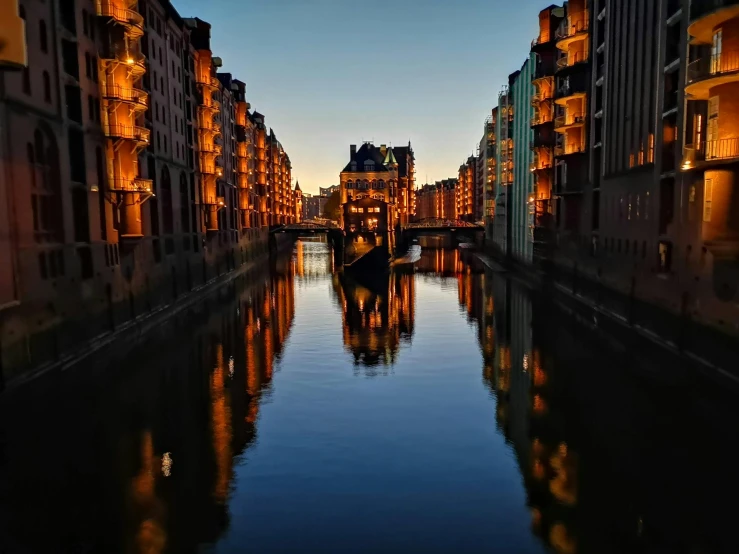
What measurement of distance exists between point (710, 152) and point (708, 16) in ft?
21.0

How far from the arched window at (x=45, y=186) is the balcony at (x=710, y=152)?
3465 cm

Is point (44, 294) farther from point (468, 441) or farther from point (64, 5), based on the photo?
point (468, 441)

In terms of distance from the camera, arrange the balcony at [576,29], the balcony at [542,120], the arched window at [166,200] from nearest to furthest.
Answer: the arched window at [166,200] < the balcony at [576,29] < the balcony at [542,120]

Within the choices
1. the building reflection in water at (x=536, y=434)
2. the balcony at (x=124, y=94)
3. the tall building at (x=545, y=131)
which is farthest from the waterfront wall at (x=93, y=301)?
the tall building at (x=545, y=131)

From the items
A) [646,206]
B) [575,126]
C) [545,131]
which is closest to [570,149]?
[575,126]

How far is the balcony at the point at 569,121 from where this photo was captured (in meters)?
56.4

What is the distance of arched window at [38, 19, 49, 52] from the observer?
31203mm

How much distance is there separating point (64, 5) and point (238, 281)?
1802 inches

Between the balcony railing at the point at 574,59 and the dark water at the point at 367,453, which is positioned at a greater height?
the balcony railing at the point at 574,59

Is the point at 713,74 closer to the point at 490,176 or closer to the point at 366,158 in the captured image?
the point at 490,176

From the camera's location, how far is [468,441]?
893 inches

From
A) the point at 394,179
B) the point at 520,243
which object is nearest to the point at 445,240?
the point at 394,179

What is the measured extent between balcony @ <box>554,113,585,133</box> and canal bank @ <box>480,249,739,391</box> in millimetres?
14333

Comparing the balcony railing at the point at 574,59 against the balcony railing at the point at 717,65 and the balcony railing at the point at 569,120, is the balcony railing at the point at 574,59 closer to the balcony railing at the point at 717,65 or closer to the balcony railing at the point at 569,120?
the balcony railing at the point at 569,120
